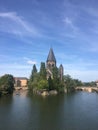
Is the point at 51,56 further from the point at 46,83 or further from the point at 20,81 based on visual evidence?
the point at 20,81

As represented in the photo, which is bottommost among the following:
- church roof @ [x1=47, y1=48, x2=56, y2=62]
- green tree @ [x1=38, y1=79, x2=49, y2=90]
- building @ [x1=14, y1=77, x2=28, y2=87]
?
green tree @ [x1=38, y1=79, x2=49, y2=90]

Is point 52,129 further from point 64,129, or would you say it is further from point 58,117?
point 58,117

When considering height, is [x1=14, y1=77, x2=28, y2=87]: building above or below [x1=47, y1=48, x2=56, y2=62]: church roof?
below

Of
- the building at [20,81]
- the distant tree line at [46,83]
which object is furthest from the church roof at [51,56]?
the building at [20,81]

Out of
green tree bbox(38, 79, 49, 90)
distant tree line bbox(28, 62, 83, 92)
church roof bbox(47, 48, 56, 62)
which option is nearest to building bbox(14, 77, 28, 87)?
church roof bbox(47, 48, 56, 62)

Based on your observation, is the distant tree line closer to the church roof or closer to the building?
the church roof

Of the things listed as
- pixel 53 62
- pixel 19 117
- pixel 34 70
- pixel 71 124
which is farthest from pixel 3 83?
pixel 71 124

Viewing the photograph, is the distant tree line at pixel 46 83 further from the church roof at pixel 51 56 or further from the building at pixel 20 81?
the building at pixel 20 81

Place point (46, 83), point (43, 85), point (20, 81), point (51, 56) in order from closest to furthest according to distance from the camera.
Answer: point (43, 85), point (46, 83), point (51, 56), point (20, 81)

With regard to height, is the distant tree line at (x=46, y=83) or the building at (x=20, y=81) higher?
the building at (x=20, y=81)

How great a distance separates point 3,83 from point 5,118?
5311 centimetres

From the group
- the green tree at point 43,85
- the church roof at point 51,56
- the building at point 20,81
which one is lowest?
the green tree at point 43,85

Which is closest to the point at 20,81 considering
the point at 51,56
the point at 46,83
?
the point at 51,56

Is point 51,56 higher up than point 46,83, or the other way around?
point 51,56
